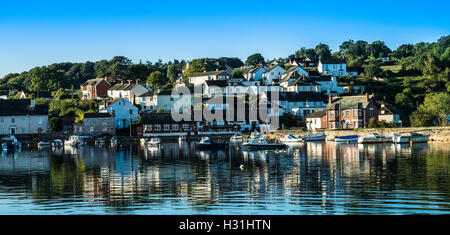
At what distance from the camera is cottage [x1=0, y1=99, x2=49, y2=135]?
87.3m

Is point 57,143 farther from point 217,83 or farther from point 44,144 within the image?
point 217,83

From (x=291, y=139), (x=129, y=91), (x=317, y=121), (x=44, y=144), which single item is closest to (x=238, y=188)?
(x=291, y=139)

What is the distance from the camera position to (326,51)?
177 metres

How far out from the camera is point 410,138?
65188 mm

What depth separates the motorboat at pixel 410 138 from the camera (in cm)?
6456

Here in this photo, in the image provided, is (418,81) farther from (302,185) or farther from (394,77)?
(302,185)

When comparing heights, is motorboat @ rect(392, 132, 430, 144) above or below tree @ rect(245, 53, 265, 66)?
below

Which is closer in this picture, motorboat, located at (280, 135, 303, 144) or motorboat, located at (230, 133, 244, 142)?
motorboat, located at (280, 135, 303, 144)

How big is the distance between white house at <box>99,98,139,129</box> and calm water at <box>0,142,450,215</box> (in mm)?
50713

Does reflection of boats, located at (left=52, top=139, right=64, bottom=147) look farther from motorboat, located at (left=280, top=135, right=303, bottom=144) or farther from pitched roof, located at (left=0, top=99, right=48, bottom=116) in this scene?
motorboat, located at (left=280, top=135, right=303, bottom=144)

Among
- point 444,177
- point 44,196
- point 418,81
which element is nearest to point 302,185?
point 444,177

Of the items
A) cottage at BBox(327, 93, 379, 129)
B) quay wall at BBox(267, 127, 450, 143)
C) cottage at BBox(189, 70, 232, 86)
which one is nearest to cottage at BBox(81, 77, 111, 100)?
cottage at BBox(189, 70, 232, 86)

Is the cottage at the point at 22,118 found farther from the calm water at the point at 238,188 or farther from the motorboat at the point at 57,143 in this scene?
the calm water at the point at 238,188

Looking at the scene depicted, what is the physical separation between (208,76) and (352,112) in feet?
152
